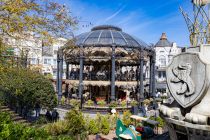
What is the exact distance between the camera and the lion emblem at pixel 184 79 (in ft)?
24.4

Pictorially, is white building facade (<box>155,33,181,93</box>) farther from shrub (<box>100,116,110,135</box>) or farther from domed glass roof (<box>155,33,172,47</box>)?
shrub (<box>100,116,110,135</box>)

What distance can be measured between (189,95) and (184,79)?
55cm

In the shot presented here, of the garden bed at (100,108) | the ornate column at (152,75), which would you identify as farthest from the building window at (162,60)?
the garden bed at (100,108)

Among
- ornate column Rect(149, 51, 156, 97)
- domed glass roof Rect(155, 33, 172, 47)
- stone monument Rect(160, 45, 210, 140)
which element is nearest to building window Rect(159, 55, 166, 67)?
domed glass roof Rect(155, 33, 172, 47)

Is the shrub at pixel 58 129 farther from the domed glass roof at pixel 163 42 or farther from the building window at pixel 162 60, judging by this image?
the domed glass roof at pixel 163 42

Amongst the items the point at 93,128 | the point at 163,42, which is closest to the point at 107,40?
the point at 93,128

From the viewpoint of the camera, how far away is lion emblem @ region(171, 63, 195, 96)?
24.4 feet

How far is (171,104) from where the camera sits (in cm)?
834

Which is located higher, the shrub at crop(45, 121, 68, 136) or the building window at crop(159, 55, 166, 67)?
the building window at crop(159, 55, 166, 67)

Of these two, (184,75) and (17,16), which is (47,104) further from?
(184,75)

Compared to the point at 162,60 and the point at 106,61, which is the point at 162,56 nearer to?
the point at 162,60

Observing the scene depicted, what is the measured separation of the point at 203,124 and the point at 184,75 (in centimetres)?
166

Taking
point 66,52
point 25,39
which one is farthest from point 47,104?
point 25,39

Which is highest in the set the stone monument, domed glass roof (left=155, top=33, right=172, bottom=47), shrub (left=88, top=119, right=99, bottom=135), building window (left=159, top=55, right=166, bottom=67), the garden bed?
domed glass roof (left=155, top=33, right=172, bottom=47)
